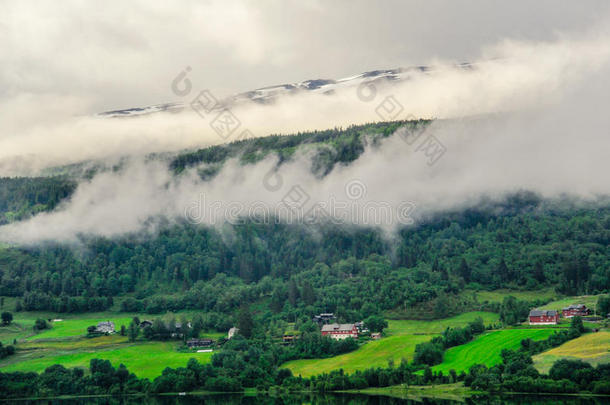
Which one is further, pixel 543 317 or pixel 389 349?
pixel 543 317

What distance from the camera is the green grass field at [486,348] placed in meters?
115

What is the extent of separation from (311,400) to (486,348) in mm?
33659

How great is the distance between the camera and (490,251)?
625 feet

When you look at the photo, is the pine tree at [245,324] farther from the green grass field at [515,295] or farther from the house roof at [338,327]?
the green grass field at [515,295]

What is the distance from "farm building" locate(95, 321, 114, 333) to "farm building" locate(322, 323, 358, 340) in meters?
49.4

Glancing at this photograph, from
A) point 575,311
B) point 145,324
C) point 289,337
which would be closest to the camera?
point 575,311

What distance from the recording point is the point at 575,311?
138375 mm

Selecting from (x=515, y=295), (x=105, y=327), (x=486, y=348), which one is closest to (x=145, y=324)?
(x=105, y=327)

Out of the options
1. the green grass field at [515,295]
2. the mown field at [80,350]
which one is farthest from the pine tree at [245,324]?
the green grass field at [515,295]

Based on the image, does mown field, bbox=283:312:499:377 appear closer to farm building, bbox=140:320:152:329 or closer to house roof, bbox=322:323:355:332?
house roof, bbox=322:323:355:332

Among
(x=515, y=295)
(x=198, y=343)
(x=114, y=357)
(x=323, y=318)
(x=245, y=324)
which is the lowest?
(x=114, y=357)

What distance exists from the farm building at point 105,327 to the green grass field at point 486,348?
78.9m

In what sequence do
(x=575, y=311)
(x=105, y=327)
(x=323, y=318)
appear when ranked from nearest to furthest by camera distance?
(x=575, y=311)
(x=105, y=327)
(x=323, y=318)

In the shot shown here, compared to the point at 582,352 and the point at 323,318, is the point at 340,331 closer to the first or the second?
the point at 323,318
